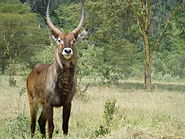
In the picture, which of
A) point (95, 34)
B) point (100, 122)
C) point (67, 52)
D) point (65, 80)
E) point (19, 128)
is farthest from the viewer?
point (95, 34)

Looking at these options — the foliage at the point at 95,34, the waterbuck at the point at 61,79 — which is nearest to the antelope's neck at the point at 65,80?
the waterbuck at the point at 61,79

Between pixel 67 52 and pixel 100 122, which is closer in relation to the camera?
pixel 67 52

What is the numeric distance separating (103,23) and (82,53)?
223 inches

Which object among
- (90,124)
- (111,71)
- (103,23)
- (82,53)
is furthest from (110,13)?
(90,124)

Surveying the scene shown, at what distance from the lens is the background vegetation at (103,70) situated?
764 cm

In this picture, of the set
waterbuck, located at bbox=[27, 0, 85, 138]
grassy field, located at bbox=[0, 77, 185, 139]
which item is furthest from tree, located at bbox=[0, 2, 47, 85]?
waterbuck, located at bbox=[27, 0, 85, 138]

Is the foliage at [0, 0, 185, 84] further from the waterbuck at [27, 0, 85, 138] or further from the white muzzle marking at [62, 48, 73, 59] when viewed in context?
the white muzzle marking at [62, 48, 73, 59]

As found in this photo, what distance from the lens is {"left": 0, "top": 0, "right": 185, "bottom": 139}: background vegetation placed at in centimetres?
764

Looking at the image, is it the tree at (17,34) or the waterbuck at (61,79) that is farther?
the tree at (17,34)

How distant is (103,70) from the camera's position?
20422 mm

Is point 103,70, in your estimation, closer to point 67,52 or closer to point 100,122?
point 100,122

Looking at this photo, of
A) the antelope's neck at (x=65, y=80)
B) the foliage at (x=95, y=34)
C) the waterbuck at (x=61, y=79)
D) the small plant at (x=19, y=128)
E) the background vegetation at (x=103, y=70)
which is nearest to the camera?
the waterbuck at (x=61, y=79)

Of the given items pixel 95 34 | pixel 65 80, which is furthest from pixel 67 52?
pixel 95 34

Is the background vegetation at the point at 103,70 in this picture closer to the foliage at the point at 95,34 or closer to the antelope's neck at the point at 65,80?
the foliage at the point at 95,34
